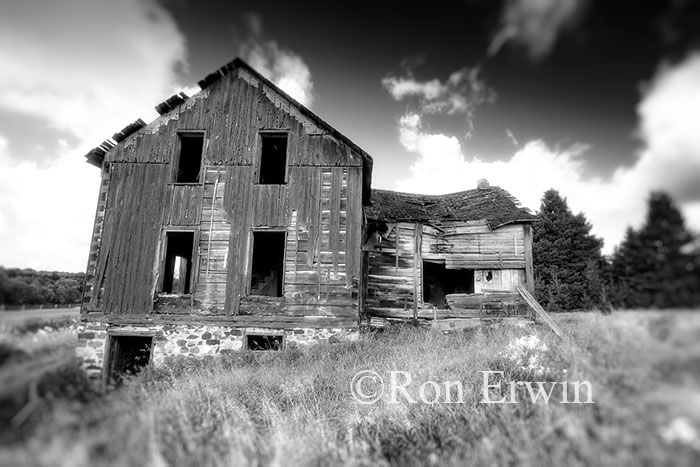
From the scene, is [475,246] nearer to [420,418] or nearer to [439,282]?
[439,282]

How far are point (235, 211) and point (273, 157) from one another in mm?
3799

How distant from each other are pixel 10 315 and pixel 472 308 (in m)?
13.4

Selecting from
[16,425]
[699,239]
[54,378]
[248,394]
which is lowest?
[248,394]

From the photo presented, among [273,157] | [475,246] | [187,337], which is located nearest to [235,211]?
[187,337]

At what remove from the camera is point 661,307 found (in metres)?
2.94

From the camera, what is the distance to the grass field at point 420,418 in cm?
258

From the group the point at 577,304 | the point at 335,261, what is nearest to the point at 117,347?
the point at 335,261

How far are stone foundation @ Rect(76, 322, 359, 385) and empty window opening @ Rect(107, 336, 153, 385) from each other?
0.74 ft

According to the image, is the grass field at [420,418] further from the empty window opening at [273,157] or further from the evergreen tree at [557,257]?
the evergreen tree at [557,257]

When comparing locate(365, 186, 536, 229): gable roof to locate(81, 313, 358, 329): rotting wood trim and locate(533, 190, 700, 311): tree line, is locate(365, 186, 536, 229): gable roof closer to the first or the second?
locate(81, 313, 358, 329): rotting wood trim

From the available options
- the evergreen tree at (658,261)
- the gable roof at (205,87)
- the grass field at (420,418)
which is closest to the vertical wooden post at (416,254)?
the gable roof at (205,87)

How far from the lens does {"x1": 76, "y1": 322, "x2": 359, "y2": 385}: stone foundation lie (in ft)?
29.8

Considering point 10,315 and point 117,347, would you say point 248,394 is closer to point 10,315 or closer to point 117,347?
point 10,315

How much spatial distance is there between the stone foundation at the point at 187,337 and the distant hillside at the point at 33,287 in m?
5.14
